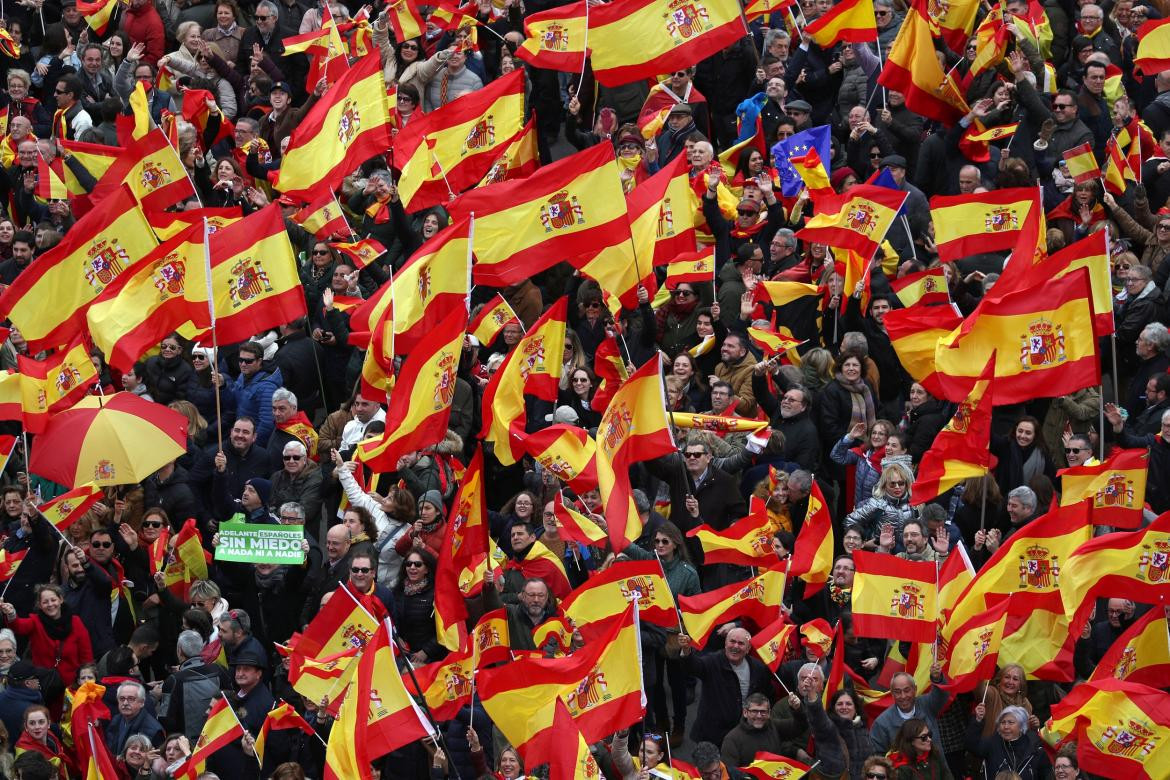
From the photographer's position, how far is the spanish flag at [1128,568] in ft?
56.9

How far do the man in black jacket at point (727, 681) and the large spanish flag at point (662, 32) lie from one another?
198 inches

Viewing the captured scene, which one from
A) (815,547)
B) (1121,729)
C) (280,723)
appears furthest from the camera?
(815,547)

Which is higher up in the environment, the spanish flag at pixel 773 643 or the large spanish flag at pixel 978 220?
the large spanish flag at pixel 978 220

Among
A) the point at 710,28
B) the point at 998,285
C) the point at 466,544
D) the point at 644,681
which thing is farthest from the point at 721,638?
the point at 710,28

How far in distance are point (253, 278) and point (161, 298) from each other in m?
0.65

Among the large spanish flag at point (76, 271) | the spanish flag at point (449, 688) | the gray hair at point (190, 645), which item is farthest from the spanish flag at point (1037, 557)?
the large spanish flag at point (76, 271)

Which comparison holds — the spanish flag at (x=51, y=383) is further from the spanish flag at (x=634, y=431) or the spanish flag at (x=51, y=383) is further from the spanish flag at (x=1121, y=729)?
the spanish flag at (x=1121, y=729)

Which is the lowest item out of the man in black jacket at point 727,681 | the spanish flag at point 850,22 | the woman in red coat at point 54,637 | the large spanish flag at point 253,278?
the man in black jacket at point 727,681

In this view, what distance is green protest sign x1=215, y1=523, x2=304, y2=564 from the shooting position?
19.0 m

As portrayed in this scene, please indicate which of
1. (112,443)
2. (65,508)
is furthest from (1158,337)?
(65,508)

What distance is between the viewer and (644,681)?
18.5 metres

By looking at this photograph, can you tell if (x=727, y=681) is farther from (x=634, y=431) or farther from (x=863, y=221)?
(x=863, y=221)

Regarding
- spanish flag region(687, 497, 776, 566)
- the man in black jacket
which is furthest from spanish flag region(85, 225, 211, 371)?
the man in black jacket

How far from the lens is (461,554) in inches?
726
